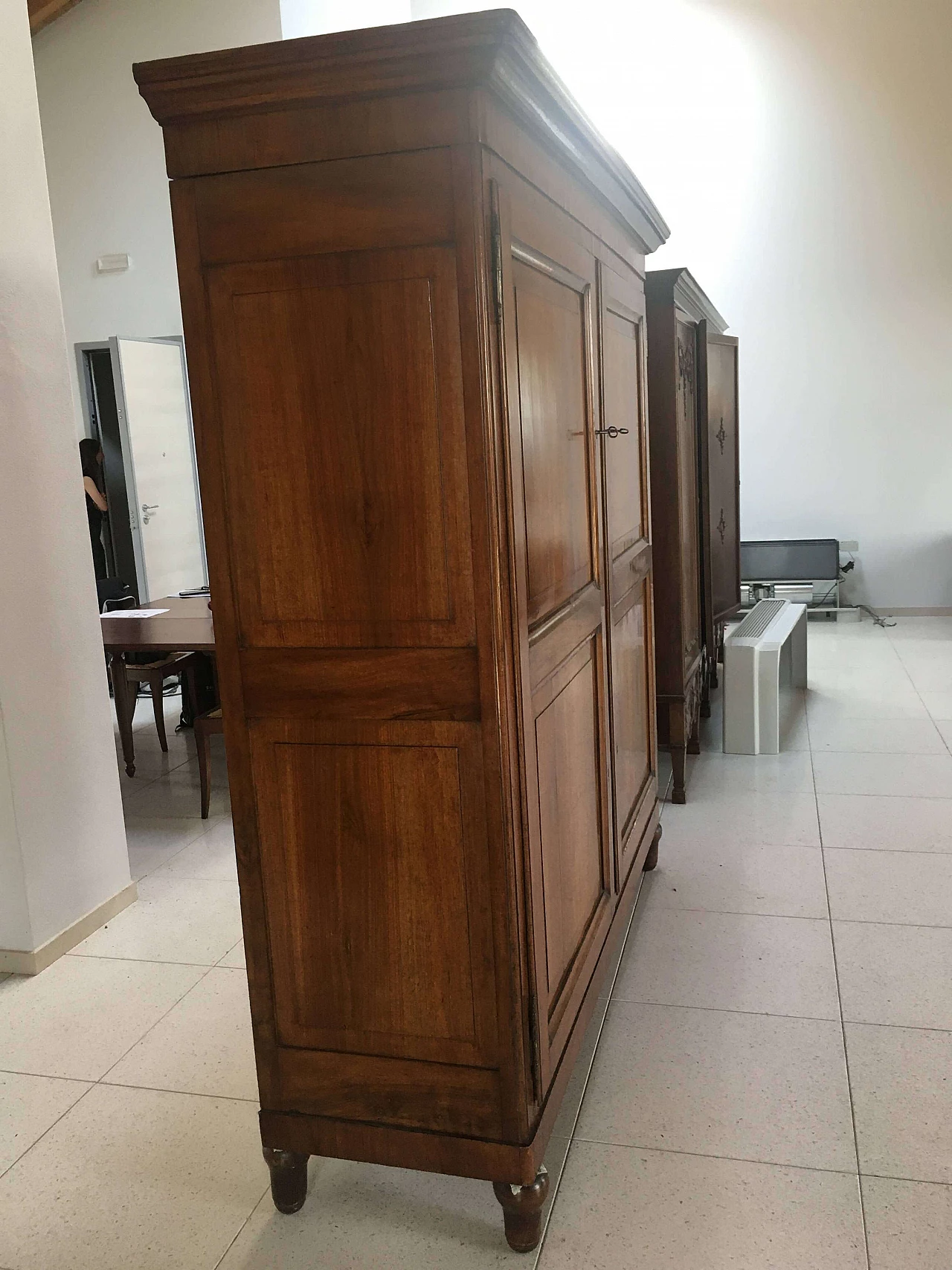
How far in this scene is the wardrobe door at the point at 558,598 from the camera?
5.81 ft

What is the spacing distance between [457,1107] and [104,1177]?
31.4 inches

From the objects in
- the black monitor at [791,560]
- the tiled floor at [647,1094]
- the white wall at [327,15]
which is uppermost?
the white wall at [327,15]

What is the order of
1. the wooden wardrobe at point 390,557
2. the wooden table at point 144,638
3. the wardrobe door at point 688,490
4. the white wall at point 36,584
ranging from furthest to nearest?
the wooden table at point 144,638
the wardrobe door at point 688,490
the white wall at point 36,584
the wooden wardrobe at point 390,557

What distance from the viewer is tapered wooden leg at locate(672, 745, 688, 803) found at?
3.97 m

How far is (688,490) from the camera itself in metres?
4.29

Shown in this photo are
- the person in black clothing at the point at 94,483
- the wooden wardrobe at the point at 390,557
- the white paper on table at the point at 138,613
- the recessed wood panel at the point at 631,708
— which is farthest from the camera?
the person in black clothing at the point at 94,483

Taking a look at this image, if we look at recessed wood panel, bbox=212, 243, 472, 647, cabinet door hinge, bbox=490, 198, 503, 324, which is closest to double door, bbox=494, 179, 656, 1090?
cabinet door hinge, bbox=490, 198, 503, 324

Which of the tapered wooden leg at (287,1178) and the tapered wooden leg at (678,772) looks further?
the tapered wooden leg at (678,772)

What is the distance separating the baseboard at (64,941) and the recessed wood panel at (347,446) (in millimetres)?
1764

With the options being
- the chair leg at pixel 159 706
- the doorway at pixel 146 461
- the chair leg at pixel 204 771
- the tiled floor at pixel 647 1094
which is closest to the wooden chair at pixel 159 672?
the chair leg at pixel 159 706

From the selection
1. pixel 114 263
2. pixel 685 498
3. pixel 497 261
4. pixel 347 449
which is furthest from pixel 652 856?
pixel 114 263

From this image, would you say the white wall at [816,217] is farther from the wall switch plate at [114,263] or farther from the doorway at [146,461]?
the doorway at [146,461]

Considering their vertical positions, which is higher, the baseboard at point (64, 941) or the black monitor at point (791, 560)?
the black monitor at point (791, 560)

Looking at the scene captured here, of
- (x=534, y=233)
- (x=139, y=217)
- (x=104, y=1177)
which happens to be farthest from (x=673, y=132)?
(x=104, y=1177)
